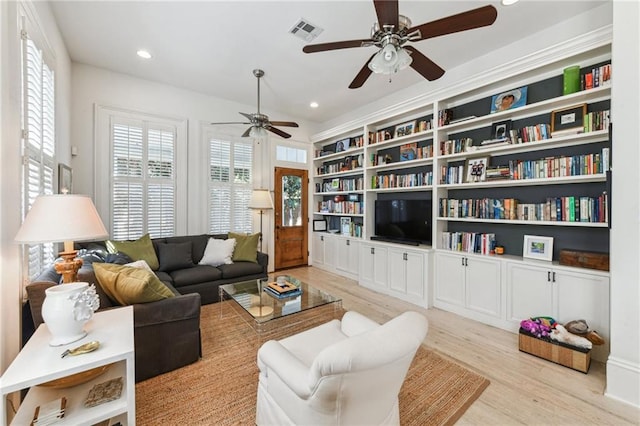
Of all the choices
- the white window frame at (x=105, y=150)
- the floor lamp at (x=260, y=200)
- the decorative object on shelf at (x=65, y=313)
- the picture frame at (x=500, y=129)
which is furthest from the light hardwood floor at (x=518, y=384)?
the white window frame at (x=105, y=150)

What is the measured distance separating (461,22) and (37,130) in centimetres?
316

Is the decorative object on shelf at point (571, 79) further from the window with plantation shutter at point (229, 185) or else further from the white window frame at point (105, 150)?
the white window frame at point (105, 150)

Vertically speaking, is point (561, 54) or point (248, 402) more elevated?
point (561, 54)

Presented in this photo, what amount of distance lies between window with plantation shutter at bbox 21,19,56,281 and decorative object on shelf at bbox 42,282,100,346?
76cm

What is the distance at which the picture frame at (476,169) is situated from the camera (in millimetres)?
3135

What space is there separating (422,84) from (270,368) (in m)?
4.13

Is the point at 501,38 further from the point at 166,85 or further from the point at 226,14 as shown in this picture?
the point at 166,85

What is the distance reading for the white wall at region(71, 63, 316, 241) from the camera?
361 centimetres

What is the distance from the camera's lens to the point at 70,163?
3475 mm

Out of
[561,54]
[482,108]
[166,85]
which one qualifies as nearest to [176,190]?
Result: [166,85]

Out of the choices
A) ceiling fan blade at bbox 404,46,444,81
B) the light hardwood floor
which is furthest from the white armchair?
ceiling fan blade at bbox 404,46,444,81

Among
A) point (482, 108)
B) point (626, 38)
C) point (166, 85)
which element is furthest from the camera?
point (166, 85)

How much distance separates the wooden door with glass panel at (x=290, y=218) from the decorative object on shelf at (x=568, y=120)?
13.6ft

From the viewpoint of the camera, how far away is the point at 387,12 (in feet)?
5.38
